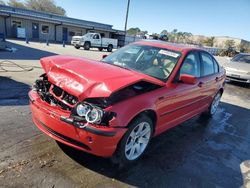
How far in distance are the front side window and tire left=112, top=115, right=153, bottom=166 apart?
1.27 metres

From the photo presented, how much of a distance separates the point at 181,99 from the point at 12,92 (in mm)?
4325

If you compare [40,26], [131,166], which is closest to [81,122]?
[131,166]

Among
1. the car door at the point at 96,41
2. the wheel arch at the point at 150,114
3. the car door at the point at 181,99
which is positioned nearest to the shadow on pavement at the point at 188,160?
the car door at the point at 181,99

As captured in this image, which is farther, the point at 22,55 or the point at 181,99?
the point at 22,55

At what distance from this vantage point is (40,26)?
34.0m

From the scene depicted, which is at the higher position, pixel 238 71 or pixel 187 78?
pixel 187 78

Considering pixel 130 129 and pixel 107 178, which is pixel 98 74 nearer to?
pixel 130 129

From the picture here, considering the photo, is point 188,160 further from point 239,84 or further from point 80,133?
point 239,84

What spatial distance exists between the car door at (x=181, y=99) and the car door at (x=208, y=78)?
228 mm

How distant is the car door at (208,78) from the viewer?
16.0ft

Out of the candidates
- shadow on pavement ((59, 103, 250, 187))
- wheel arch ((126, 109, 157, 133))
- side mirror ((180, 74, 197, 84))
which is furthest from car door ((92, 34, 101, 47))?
wheel arch ((126, 109, 157, 133))

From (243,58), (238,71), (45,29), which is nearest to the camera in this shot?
(238,71)

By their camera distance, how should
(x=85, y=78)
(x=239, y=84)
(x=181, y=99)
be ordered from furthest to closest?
(x=239, y=84)
(x=181, y=99)
(x=85, y=78)

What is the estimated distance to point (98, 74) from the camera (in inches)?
122
